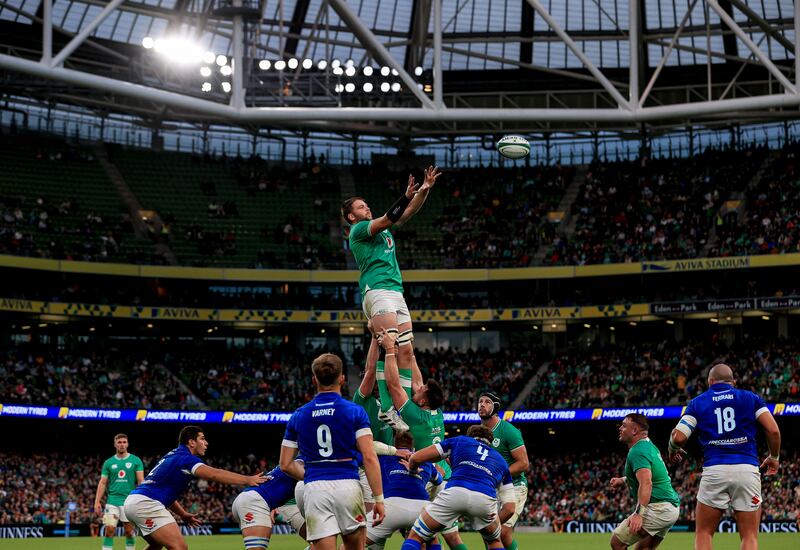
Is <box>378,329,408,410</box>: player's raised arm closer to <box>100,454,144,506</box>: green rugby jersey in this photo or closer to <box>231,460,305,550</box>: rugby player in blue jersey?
<box>231,460,305,550</box>: rugby player in blue jersey

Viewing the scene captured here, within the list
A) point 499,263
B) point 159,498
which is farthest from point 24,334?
point 159,498

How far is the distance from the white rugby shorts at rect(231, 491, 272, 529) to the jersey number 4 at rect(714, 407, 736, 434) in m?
5.53

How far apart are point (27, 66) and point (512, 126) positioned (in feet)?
100

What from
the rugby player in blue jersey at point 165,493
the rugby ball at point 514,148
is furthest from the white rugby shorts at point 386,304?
the rugby ball at point 514,148

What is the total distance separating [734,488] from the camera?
1353 cm

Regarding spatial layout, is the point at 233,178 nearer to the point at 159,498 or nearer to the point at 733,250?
the point at 733,250

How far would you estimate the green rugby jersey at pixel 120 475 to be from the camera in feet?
76.6

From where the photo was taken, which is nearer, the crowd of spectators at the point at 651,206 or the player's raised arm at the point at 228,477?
the player's raised arm at the point at 228,477

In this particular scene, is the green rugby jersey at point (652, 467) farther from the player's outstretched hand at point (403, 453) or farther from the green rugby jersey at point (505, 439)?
the player's outstretched hand at point (403, 453)

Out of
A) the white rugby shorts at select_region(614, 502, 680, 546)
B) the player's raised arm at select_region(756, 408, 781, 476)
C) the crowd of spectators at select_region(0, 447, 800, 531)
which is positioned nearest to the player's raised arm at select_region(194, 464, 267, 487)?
the white rugby shorts at select_region(614, 502, 680, 546)

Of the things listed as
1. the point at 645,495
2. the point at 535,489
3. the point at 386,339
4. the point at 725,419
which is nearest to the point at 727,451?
the point at 725,419

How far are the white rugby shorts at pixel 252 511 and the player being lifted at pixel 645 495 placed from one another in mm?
5017

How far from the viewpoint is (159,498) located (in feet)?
48.2

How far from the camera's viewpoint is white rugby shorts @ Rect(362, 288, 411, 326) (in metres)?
14.0
